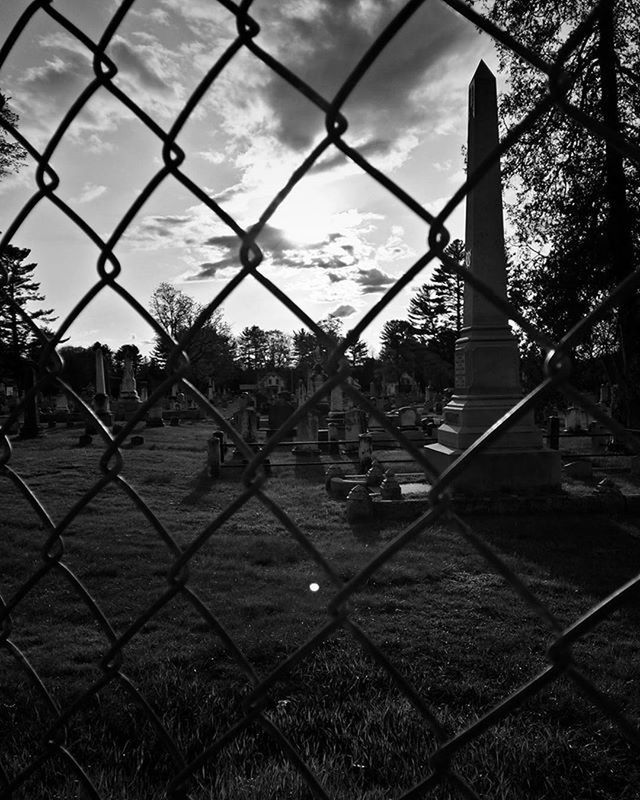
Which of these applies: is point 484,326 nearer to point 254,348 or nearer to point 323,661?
point 323,661

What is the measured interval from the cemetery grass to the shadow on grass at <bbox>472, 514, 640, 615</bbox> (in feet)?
0.11

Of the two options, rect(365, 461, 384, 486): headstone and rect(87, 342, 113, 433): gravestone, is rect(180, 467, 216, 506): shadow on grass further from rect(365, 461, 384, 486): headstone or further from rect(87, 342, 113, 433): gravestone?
rect(87, 342, 113, 433): gravestone

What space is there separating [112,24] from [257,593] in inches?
181

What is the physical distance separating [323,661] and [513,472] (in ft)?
18.6

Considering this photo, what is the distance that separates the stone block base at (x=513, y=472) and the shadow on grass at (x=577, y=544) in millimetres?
764

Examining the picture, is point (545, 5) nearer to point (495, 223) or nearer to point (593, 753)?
point (495, 223)

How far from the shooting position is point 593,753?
2574 millimetres

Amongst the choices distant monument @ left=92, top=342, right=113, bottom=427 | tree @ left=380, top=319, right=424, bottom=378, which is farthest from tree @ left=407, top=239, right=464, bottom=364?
distant monument @ left=92, top=342, right=113, bottom=427

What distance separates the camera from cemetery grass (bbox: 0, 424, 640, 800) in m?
2.32

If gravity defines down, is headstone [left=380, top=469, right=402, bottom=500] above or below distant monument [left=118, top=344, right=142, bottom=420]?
below

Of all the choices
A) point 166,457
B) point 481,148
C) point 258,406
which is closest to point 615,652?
point 481,148

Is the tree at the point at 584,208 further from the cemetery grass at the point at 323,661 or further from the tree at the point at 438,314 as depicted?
the tree at the point at 438,314

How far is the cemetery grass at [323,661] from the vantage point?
7.60 ft

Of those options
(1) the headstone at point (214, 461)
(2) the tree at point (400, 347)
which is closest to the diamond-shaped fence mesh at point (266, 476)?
(1) the headstone at point (214, 461)
